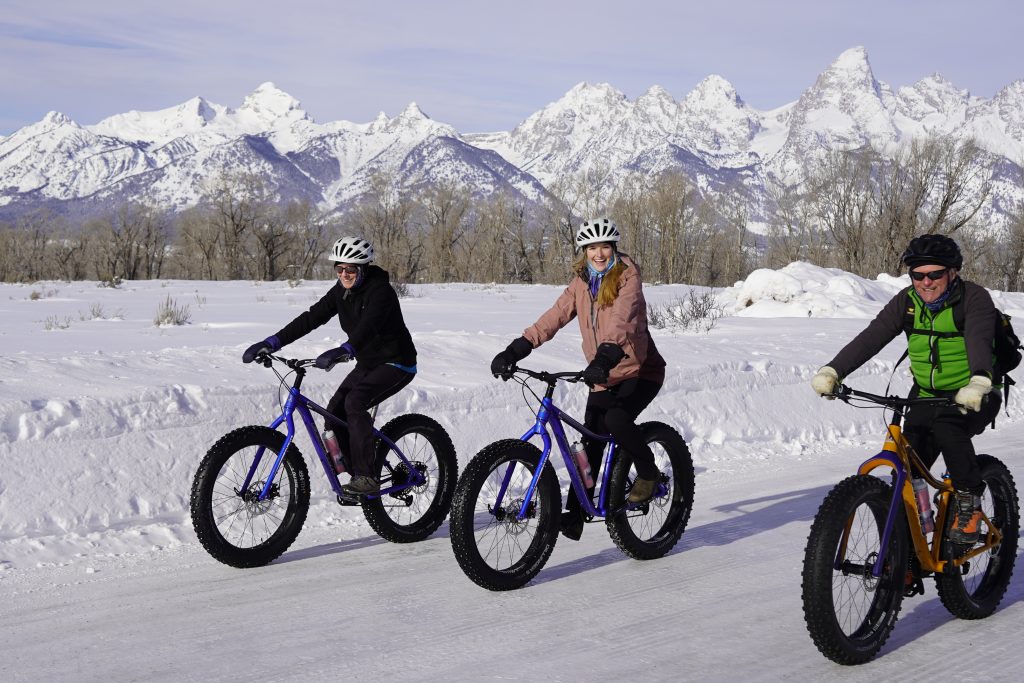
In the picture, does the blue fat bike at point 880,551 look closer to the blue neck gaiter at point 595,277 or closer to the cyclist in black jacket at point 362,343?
the blue neck gaiter at point 595,277

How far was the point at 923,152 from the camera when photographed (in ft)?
165

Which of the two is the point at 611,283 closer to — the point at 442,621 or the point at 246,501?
the point at 442,621

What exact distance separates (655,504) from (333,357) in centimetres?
248

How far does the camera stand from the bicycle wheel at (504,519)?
5.84 meters

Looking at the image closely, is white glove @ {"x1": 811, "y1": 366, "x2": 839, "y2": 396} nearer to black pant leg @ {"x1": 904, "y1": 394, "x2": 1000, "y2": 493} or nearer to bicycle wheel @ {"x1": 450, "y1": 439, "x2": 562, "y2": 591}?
black pant leg @ {"x1": 904, "y1": 394, "x2": 1000, "y2": 493}

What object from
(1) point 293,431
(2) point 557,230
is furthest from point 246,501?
(2) point 557,230

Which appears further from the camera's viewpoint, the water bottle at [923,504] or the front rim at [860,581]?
the water bottle at [923,504]

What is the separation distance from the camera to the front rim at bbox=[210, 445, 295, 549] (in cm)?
654

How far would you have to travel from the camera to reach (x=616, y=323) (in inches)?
261

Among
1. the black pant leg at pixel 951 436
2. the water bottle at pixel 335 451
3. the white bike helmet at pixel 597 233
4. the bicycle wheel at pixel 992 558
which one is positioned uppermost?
the white bike helmet at pixel 597 233

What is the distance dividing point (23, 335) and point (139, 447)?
30.0 ft

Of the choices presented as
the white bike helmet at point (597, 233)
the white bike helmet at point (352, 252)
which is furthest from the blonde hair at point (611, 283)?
the white bike helmet at point (352, 252)

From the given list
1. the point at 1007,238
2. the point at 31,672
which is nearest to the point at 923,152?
the point at 1007,238

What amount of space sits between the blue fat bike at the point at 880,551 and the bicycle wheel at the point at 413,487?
3140mm
